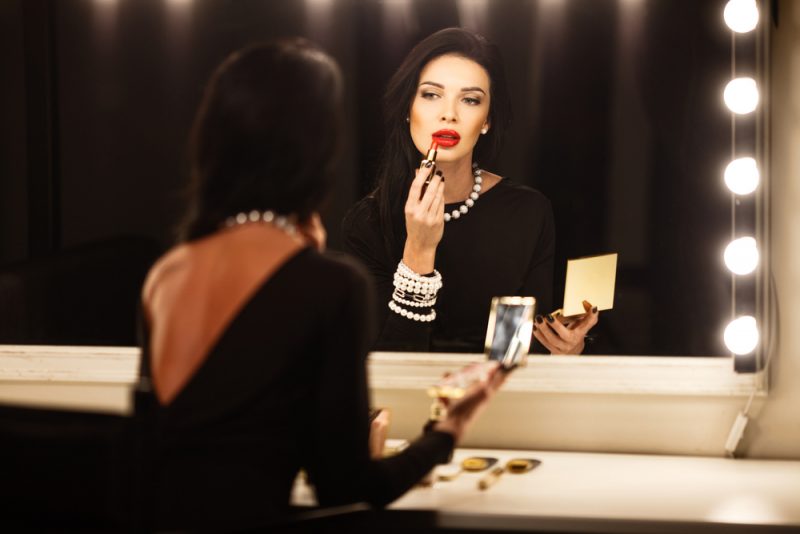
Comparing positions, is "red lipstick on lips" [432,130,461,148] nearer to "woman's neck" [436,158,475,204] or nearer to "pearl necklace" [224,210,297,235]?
"woman's neck" [436,158,475,204]

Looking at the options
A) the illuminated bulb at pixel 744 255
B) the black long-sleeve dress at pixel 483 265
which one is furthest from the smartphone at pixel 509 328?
the illuminated bulb at pixel 744 255

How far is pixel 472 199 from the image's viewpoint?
5.67 ft

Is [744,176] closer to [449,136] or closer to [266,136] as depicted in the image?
[449,136]

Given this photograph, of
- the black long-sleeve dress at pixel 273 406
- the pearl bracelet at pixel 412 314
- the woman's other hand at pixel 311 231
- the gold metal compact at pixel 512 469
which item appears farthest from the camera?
the pearl bracelet at pixel 412 314

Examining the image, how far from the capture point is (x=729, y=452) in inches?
67.1

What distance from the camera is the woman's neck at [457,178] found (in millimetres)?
1721

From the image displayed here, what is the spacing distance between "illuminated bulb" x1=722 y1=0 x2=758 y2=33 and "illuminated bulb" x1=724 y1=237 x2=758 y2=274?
41cm

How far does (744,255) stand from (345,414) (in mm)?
1014

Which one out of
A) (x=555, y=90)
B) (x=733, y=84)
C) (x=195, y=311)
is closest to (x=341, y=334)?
(x=195, y=311)

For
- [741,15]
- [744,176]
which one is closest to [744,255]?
[744,176]

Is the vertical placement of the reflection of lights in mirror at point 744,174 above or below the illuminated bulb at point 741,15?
below

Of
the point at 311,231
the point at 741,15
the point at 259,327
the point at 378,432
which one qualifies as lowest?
the point at 378,432

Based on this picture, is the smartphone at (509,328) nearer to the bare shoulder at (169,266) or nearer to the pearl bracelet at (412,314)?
the pearl bracelet at (412,314)

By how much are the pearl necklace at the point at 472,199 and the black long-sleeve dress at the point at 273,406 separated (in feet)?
Result: 2.48
